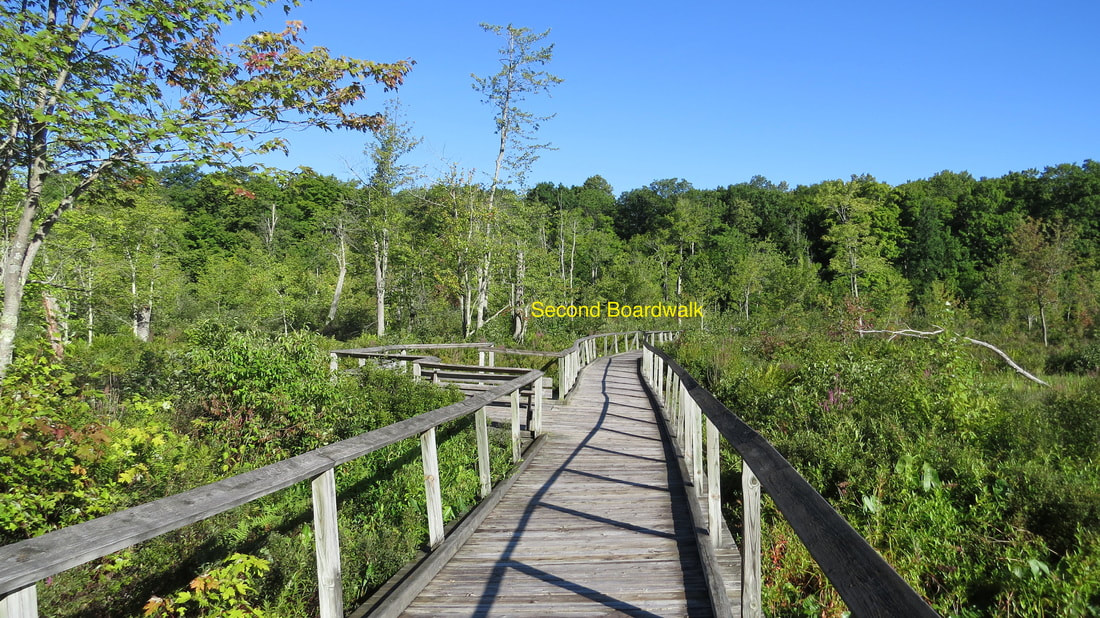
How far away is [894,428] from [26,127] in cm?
1064

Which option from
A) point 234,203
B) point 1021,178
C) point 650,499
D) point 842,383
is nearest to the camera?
point 650,499

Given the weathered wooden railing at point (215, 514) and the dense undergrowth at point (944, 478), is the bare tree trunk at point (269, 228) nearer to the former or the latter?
the dense undergrowth at point (944, 478)

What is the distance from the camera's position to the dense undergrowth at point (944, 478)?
4855 mm

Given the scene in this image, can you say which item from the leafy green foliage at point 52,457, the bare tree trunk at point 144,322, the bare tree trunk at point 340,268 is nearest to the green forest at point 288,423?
the leafy green foliage at point 52,457

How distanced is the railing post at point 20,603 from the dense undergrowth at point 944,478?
4.60 m

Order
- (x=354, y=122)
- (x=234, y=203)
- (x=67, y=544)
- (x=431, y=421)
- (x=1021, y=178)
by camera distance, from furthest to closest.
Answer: (x=1021, y=178), (x=234, y=203), (x=354, y=122), (x=431, y=421), (x=67, y=544)

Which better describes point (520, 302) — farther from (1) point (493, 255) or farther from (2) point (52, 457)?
(2) point (52, 457)

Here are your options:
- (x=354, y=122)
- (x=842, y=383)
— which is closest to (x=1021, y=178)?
(x=842, y=383)

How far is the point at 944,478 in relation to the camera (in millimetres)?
6859

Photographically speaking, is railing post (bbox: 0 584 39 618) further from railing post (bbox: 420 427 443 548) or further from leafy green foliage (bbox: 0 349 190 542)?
leafy green foliage (bbox: 0 349 190 542)

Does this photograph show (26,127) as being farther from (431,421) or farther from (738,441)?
(738,441)

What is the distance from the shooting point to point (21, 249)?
6.20 meters

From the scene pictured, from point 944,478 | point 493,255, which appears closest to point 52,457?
point 944,478

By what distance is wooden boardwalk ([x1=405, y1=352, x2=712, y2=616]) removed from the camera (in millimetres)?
3291
